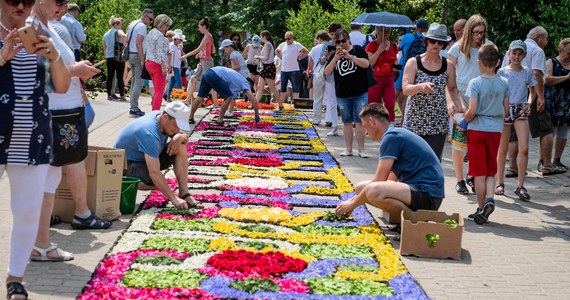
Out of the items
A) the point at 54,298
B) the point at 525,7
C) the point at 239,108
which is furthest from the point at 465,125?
the point at 239,108

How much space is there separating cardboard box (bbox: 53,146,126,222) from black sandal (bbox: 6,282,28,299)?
7.57ft

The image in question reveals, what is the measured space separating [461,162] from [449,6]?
11.0 meters

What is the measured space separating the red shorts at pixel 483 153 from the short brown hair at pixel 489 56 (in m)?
0.76

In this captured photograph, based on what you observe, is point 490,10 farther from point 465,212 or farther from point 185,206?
point 185,206

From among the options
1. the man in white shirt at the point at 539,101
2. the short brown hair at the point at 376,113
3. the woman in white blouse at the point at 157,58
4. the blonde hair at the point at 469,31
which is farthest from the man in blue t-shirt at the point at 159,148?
the woman in white blouse at the point at 157,58

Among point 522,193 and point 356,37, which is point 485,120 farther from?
point 356,37

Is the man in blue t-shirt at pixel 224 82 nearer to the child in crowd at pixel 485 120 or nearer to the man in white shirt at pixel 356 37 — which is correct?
the man in white shirt at pixel 356 37

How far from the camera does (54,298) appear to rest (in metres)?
5.39

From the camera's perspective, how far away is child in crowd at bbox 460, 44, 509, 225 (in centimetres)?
887

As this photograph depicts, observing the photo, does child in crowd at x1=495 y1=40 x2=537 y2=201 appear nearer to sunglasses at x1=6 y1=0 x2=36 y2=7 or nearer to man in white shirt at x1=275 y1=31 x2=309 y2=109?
sunglasses at x1=6 y1=0 x2=36 y2=7

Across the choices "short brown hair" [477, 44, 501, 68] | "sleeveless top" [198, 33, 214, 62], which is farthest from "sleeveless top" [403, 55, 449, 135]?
"sleeveless top" [198, 33, 214, 62]

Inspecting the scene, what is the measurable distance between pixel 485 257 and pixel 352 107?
615 cm

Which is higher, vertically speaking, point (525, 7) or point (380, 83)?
point (525, 7)

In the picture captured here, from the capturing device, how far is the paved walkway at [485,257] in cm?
603
